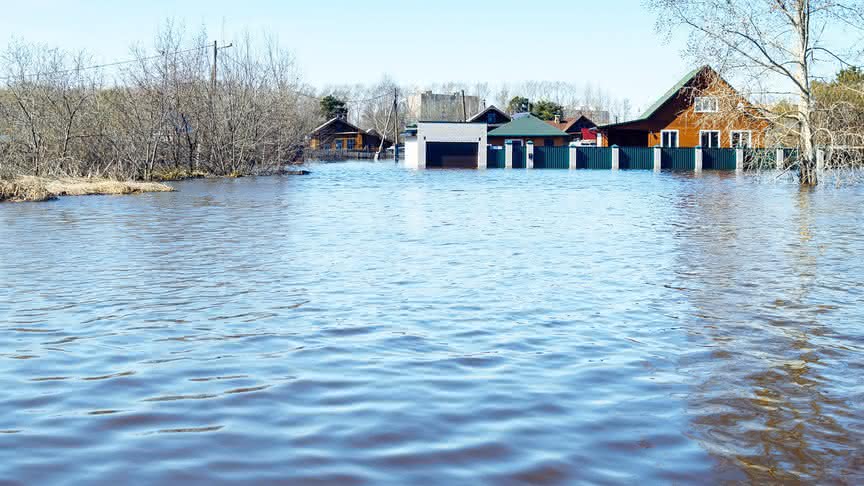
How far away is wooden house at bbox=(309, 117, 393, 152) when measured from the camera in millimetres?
122706

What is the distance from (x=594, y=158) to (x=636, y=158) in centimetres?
315

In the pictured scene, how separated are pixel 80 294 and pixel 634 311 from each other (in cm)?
584

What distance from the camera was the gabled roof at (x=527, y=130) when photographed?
92.3 m

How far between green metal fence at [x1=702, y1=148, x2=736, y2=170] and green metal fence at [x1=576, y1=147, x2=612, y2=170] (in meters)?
6.79

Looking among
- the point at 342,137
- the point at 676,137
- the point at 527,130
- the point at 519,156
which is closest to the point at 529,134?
the point at 527,130

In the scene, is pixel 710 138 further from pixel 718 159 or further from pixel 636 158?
pixel 636 158

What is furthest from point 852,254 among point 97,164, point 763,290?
point 97,164

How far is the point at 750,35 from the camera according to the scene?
34188 millimetres

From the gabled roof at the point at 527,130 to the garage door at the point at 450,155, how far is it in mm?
16199

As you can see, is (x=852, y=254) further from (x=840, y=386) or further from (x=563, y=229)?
(x=840, y=386)

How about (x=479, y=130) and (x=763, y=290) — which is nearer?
(x=763, y=290)

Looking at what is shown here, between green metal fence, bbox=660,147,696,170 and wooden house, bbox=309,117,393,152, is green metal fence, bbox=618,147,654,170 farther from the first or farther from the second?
wooden house, bbox=309,117,393,152

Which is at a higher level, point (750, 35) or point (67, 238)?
point (750, 35)

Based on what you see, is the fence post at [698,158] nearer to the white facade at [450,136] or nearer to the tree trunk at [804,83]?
the white facade at [450,136]
